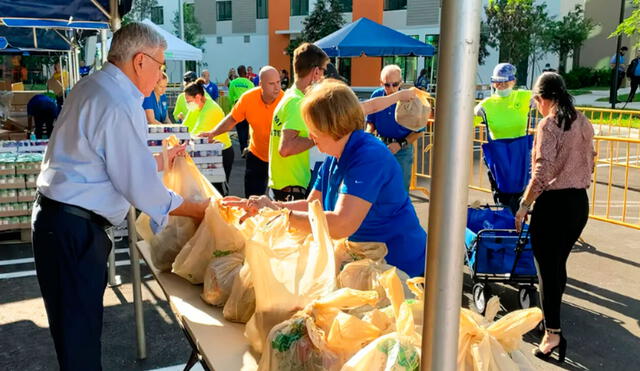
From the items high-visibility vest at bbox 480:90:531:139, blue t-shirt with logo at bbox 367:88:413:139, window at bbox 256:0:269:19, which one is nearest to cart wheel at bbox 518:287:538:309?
high-visibility vest at bbox 480:90:531:139

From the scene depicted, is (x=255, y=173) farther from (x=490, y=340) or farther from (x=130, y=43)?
(x=490, y=340)

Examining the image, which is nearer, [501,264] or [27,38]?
[501,264]

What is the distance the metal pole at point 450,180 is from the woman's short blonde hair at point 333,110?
1220mm

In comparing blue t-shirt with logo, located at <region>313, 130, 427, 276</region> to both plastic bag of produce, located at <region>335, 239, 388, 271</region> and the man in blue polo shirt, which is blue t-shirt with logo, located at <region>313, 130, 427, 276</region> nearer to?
plastic bag of produce, located at <region>335, 239, 388, 271</region>

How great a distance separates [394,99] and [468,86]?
280cm

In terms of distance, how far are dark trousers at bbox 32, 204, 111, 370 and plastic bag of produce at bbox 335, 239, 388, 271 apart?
104 centimetres

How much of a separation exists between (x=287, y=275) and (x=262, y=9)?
43.5 m

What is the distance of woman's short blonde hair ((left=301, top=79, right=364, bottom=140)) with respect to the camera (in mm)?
2361

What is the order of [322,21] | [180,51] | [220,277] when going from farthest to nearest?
[322,21] < [180,51] < [220,277]

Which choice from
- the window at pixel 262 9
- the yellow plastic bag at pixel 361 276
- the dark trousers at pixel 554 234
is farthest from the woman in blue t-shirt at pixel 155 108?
the window at pixel 262 9

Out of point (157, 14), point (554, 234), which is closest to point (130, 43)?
point (554, 234)

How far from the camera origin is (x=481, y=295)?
4.37 meters

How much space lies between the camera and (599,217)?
7012mm

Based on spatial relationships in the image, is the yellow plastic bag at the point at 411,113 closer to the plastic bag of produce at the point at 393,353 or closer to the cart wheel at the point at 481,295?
the cart wheel at the point at 481,295
